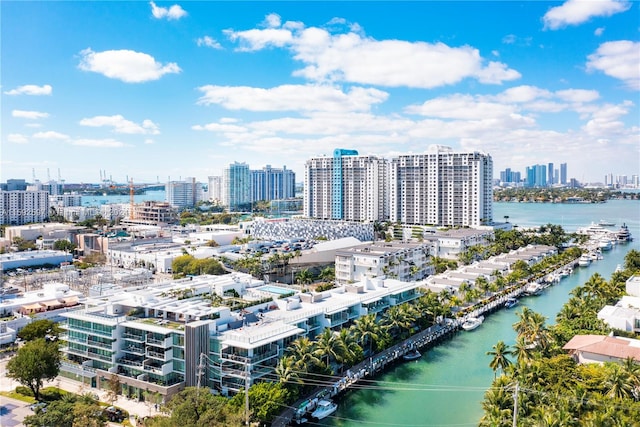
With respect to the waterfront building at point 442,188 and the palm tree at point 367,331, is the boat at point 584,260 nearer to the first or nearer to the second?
the waterfront building at point 442,188

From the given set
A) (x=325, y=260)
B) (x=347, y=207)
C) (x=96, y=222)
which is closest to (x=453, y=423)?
(x=325, y=260)

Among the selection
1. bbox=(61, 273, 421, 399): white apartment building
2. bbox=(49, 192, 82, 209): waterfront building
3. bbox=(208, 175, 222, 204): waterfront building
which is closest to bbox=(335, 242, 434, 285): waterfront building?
bbox=(61, 273, 421, 399): white apartment building

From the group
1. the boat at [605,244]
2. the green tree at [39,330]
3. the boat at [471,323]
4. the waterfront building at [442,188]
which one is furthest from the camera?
the waterfront building at [442,188]

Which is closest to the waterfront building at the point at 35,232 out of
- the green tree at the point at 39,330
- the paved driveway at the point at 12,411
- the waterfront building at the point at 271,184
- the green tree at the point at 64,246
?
the green tree at the point at 64,246

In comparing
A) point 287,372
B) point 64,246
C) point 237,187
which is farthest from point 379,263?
point 237,187

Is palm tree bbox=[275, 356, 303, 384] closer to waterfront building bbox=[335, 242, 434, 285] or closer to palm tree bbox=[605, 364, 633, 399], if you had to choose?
palm tree bbox=[605, 364, 633, 399]

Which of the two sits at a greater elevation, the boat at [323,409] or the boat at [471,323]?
the boat at [471,323]

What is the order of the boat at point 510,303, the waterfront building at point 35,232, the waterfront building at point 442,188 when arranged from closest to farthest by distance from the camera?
1. the boat at point 510,303
2. the waterfront building at point 35,232
3. the waterfront building at point 442,188
